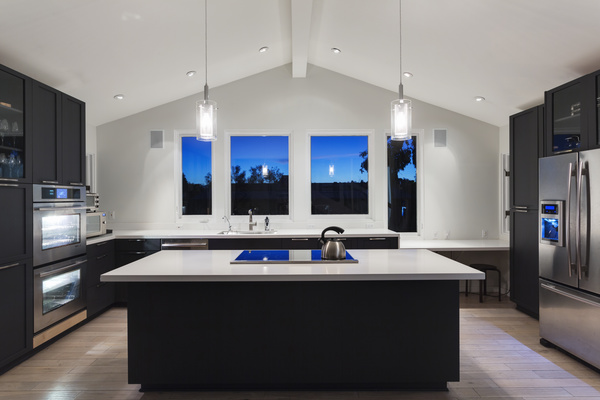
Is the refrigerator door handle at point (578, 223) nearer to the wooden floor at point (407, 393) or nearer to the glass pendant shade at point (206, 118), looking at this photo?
the wooden floor at point (407, 393)

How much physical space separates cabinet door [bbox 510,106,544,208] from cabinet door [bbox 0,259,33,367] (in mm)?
4877

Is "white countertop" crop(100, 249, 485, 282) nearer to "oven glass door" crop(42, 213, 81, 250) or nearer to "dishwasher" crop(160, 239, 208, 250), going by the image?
"oven glass door" crop(42, 213, 81, 250)

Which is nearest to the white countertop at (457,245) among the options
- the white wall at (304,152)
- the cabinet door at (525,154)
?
the white wall at (304,152)

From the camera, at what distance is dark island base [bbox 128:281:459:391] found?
2592mm

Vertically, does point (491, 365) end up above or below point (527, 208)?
below

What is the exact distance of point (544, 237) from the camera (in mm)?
3465

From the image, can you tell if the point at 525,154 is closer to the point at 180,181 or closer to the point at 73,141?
the point at 180,181

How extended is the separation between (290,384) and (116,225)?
382 centimetres

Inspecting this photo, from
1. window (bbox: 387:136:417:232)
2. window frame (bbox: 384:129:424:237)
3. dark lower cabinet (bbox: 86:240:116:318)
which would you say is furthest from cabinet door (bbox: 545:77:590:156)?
dark lower cabinet (bbox: 86:240:116:318)

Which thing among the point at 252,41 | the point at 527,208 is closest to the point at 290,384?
the point at 527,208

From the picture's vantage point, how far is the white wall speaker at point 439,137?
17.9ft

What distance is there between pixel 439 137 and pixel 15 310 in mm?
5164

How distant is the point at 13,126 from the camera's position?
3.10m

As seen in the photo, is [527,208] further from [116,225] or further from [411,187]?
[116,225]
